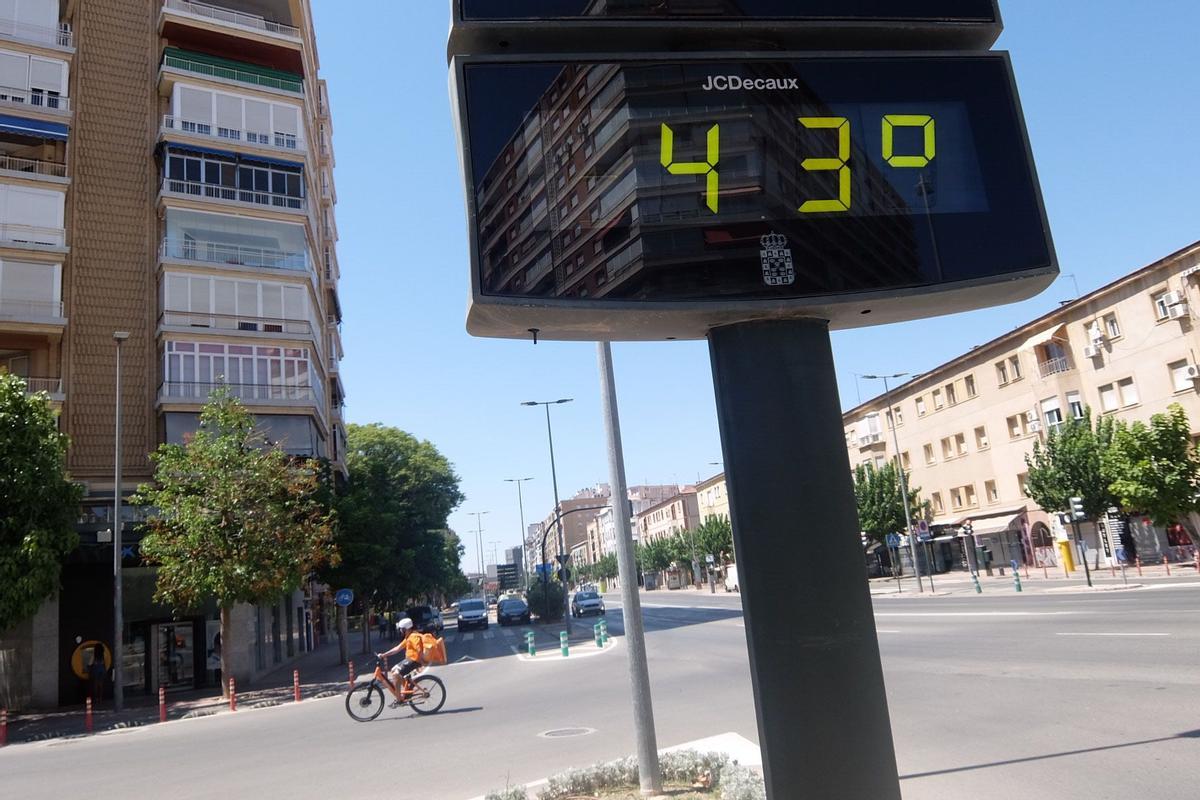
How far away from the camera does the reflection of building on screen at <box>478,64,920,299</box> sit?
3133 millimetres

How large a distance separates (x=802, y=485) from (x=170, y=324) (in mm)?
31006

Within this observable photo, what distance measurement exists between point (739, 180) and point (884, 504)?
53.0m

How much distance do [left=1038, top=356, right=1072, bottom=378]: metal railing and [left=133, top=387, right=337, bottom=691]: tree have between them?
36.2m

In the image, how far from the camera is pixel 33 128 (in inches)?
1143

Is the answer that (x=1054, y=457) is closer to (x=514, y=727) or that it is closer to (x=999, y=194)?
(x=514, y=727)

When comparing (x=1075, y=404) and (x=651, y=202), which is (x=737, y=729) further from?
(x=1075, y=404)

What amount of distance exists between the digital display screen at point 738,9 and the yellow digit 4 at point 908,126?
0.47 m

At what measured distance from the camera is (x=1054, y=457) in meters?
36.8

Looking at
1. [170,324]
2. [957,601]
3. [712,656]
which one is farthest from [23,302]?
[957,601]

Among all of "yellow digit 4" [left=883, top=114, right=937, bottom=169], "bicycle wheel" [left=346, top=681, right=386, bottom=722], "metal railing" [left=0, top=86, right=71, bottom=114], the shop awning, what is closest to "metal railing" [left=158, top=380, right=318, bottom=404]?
the shop awning

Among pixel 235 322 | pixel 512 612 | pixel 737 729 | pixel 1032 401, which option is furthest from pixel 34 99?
pixel 1032 401

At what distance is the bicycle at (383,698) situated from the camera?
14.6 m

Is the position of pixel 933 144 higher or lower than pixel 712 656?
higher

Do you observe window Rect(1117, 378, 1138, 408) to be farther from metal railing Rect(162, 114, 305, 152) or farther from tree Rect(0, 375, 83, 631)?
tree Rect(0, 375, 83, 631)
